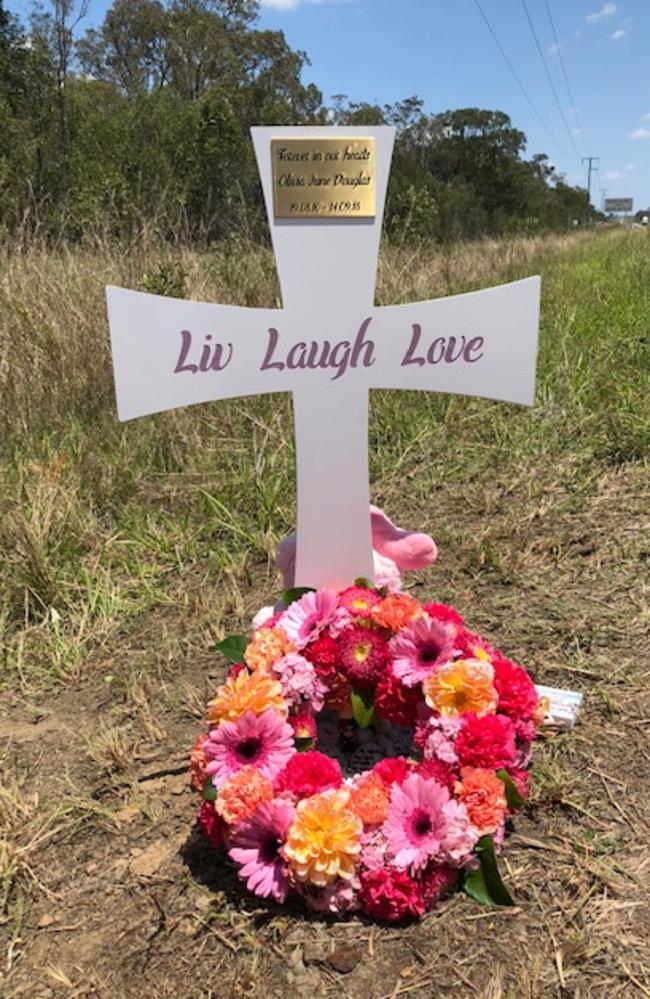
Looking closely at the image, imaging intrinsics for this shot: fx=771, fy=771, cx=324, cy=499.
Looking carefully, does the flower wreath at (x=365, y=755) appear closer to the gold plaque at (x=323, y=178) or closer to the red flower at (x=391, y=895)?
the red flower at (x=391, y=895)

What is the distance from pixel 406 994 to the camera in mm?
1170

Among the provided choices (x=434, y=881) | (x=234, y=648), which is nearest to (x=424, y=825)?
(x=434, y=881)

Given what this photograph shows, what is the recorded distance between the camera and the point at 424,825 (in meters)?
1.32

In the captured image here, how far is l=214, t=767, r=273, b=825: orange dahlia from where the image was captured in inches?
52.3

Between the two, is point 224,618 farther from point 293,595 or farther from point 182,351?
point 182,351

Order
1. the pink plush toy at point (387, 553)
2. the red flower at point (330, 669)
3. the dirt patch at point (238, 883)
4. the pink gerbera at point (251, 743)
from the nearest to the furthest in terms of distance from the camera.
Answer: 1. the dirt patch at point (238, 883)
2. the pink gerbera at point (251, 743)
3. the red flower at point (330, 669)
4. the pink plush toy at point (387, 553)

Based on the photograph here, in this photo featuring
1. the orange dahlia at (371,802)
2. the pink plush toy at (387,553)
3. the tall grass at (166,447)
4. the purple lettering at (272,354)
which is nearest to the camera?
the orange dahlia at (371,802)

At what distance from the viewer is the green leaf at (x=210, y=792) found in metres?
1.39

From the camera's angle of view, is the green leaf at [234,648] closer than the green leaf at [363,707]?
No

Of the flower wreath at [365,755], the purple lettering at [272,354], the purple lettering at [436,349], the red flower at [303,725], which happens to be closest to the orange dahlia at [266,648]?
the flower wreath at [365,755]

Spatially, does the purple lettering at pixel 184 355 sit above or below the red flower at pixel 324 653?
above

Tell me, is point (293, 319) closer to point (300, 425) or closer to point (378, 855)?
point (300, 425)

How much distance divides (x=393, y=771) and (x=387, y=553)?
0.62 m

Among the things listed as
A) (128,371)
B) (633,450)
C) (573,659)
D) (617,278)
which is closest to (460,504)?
(633,450)
